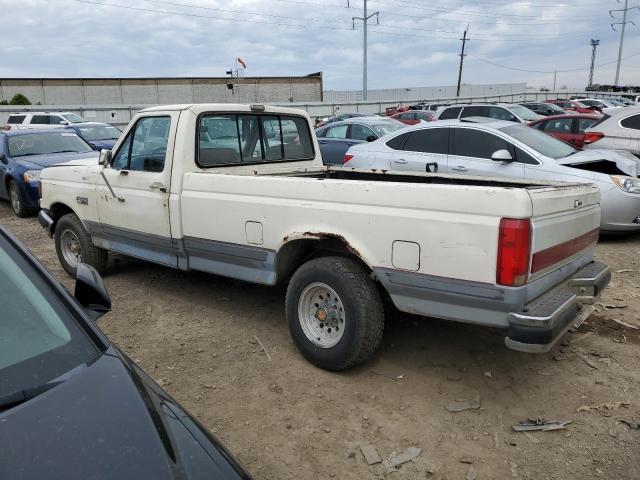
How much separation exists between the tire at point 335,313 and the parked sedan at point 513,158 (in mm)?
3841

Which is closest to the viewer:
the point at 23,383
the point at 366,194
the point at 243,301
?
the point at 23,383

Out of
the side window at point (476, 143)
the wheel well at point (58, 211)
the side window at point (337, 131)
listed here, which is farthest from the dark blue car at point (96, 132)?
the side window at point (476, 143)

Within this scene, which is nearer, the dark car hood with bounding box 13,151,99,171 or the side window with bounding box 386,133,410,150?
the side window with bounding box 386,133,410,150

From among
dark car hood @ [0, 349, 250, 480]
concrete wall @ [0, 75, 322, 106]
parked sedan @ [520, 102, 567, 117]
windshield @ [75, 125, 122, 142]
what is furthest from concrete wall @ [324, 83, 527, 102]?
dark car hood @ [0, 349, 250, 480]

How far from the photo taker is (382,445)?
3.05 metres

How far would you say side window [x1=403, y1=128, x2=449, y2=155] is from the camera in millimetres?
7949

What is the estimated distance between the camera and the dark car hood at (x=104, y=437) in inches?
60.8

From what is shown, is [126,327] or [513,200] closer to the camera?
[513,200]

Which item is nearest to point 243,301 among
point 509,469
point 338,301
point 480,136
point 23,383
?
point 338,301

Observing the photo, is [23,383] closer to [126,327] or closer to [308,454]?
[308,454]

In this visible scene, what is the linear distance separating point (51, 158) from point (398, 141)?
6.49 meters

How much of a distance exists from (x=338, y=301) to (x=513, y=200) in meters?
1.41

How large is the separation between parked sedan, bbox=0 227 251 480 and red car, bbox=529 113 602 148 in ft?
39.5

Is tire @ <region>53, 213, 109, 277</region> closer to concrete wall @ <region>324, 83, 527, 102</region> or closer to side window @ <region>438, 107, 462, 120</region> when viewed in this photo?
side window @ <region>438, 107, 462, 120</region>
